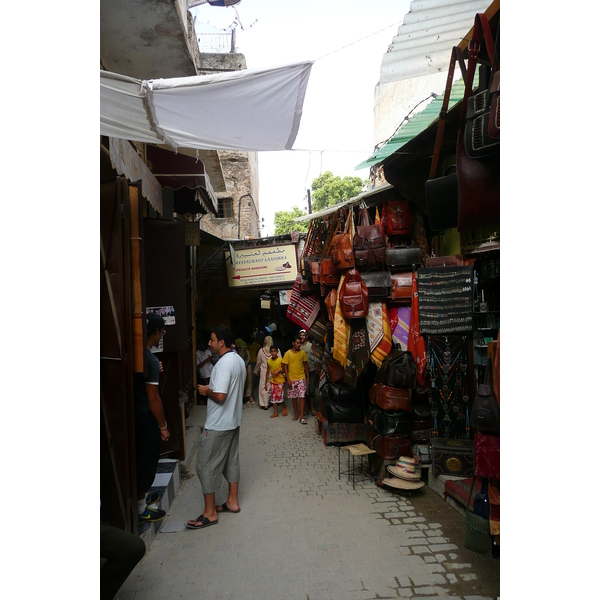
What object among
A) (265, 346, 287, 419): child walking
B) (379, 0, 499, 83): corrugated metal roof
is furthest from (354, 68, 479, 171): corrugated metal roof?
(265, 346, 287, 419): child walking

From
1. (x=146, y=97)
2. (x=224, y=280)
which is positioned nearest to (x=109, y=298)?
(x=146, y=97)

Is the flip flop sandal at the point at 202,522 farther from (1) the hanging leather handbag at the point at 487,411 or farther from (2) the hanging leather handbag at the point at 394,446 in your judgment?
(1) the hanging leather handbag at the point at 487,411

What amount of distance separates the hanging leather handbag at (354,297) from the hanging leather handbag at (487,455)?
2475mm

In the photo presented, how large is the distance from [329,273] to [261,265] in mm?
5298

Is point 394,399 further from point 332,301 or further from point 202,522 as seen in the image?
point 202,522

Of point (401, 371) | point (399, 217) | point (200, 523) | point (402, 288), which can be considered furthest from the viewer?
point (399, 217)

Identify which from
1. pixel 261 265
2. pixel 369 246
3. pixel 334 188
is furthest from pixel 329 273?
pixel 334 188

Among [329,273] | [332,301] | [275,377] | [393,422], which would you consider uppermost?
[329,273]

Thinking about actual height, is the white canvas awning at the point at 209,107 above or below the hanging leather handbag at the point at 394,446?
above

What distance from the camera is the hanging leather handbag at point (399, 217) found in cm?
597

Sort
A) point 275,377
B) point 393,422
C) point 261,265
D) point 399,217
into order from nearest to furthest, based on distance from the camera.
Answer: point 393,422 < point 399,217 < point 275,377 < point 261,265

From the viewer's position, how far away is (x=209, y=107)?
11.2 ft

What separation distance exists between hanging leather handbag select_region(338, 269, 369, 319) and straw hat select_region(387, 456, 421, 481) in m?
1.83

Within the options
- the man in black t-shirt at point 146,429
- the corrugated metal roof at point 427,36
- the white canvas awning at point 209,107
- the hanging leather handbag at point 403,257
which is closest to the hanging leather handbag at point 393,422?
the hanging leather handbag at point 403,257
